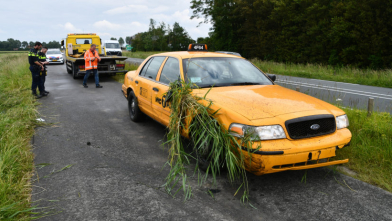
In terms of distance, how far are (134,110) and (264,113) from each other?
386 cm

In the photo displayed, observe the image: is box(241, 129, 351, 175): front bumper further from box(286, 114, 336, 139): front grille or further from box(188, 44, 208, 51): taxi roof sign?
box(188, 44, 208, 51): taxi roof sign

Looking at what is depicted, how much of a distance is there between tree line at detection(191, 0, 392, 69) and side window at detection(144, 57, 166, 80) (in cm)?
2234

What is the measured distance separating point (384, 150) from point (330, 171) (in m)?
0.86

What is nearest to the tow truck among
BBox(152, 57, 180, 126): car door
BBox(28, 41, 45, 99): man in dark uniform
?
BBox(28, 41, 45, 99): man in dark uniform

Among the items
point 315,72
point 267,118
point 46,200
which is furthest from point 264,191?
point 315,72

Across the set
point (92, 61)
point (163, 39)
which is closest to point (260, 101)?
point (92, 61)

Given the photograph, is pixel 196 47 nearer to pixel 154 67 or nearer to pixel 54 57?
pixel 154 67

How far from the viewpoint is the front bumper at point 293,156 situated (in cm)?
337

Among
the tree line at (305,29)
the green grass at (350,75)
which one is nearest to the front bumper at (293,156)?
the green grass at (350,75)

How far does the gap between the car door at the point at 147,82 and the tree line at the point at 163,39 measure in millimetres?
91412

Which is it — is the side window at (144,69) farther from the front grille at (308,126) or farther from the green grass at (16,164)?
the front grille at (308,126)

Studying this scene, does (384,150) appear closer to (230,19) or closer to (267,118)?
(267,118)

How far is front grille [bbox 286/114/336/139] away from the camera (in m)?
3.51

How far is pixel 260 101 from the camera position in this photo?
13.0 feet
